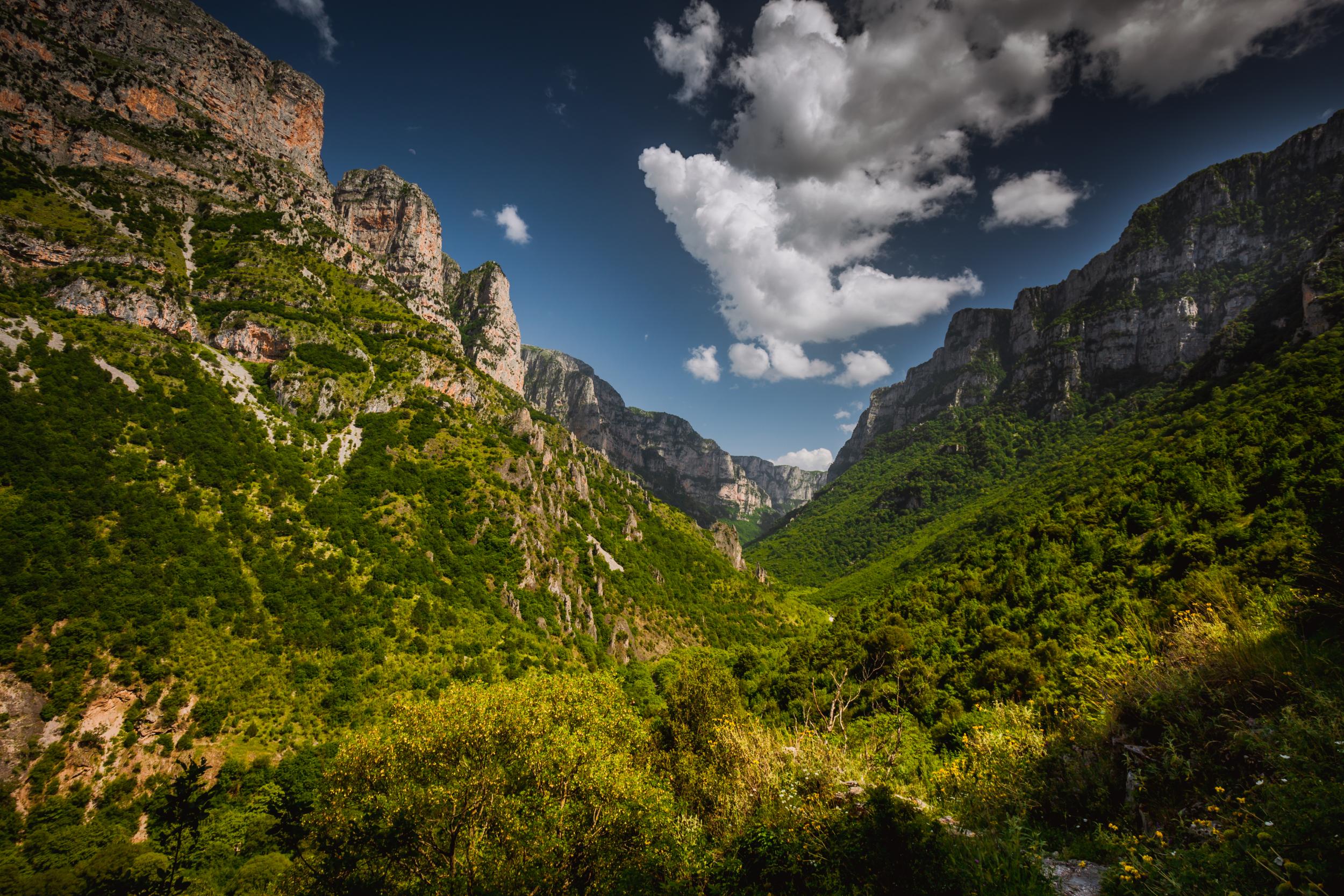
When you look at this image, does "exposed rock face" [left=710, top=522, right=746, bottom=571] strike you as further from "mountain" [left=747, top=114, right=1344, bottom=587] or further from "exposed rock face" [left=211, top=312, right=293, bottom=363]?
"exposed rock face" [left=211, top=312, right=293, bottom=363]

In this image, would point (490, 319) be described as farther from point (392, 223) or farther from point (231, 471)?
point (231, 471)

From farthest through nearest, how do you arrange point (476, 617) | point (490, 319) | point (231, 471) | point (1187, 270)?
point (490, 319), point (1187, 270), point (476, 617), point (231, 471)

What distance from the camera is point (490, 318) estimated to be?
15712 centimetres

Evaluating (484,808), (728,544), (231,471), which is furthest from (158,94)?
(728,544)

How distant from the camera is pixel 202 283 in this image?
64.1 meters

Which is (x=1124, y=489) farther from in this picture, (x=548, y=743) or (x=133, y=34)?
(x=133, y=34)

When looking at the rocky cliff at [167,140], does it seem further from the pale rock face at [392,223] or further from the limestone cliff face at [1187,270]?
the limestone cliff face at [1187,270]

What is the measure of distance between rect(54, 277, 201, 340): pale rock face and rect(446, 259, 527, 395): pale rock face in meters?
90.0

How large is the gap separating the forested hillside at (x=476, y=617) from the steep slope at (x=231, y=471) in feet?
1.16

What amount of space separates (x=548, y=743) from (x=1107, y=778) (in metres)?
15.5

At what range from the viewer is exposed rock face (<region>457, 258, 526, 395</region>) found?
15025 cm

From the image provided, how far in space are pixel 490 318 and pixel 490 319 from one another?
381 millimetres

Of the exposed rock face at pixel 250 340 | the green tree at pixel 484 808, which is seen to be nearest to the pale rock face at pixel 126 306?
the exposed rock face at pixel 250 340

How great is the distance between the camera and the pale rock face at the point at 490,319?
492ft
